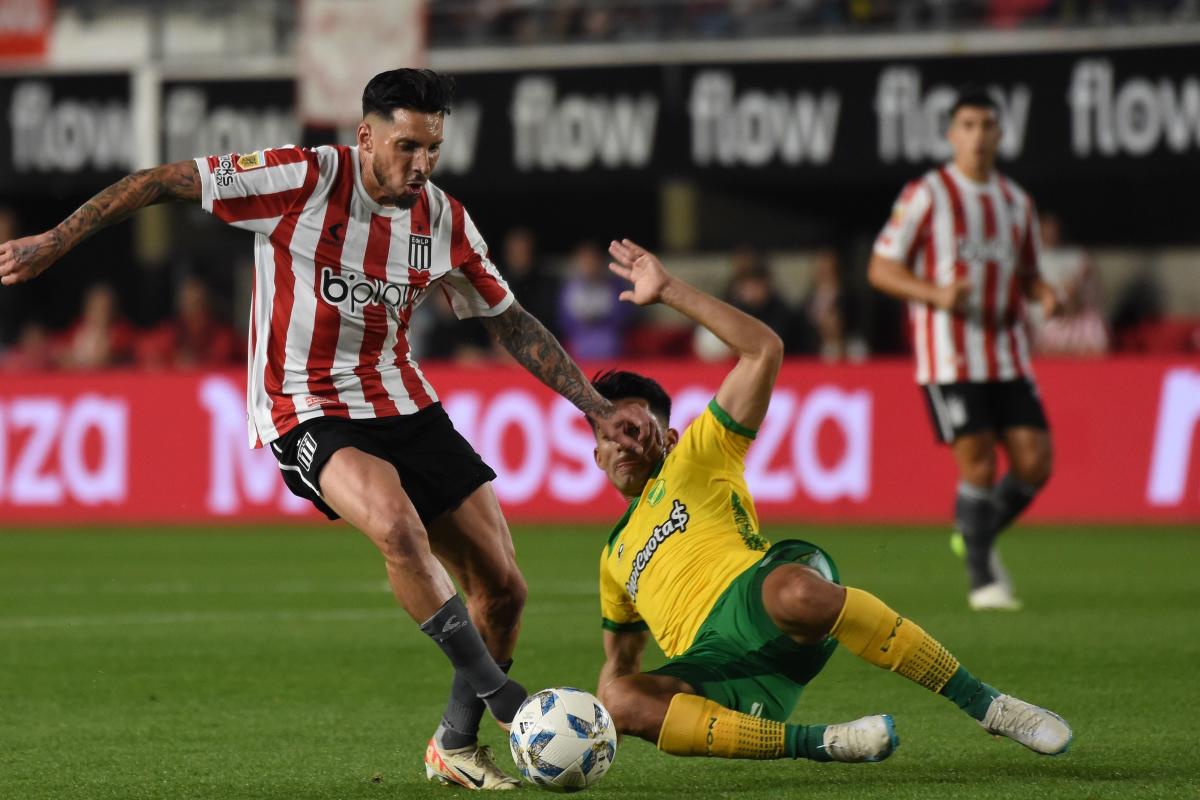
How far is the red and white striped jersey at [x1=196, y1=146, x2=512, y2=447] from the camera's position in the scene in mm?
5410

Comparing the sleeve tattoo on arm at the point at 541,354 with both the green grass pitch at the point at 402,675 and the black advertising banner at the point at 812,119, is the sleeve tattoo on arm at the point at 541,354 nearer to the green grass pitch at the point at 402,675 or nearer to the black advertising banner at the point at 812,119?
the green grass pitch at the point at 402,675

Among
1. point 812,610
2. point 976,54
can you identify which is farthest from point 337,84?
point 812,610

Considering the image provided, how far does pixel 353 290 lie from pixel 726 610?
136 cm

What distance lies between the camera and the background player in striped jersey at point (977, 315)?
9.06m

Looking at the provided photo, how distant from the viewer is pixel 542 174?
16609 millimetres

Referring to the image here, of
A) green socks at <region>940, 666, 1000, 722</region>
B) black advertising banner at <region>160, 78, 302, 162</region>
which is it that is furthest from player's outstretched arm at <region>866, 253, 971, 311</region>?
black advertising banner at <region>160, 78, 302, 162</region>

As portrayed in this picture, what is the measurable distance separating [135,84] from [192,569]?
6884 mm

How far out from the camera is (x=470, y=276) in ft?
18.7

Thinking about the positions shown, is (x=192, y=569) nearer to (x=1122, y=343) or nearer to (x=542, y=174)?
(x=542, y=174)

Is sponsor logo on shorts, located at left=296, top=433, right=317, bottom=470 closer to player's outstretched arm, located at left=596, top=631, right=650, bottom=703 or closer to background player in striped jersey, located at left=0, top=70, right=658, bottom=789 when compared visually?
background player in striped jersey, located at left=0, top=70, right=658, bottom=789

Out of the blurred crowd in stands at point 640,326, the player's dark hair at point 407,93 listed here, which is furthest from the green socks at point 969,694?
the blurred crowd in stands at point 640,326

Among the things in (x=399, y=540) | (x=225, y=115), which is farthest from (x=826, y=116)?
(x=399, y=540)

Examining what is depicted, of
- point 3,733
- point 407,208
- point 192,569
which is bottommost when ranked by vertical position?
point 192,569

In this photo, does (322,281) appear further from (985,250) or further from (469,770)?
(985,250)
